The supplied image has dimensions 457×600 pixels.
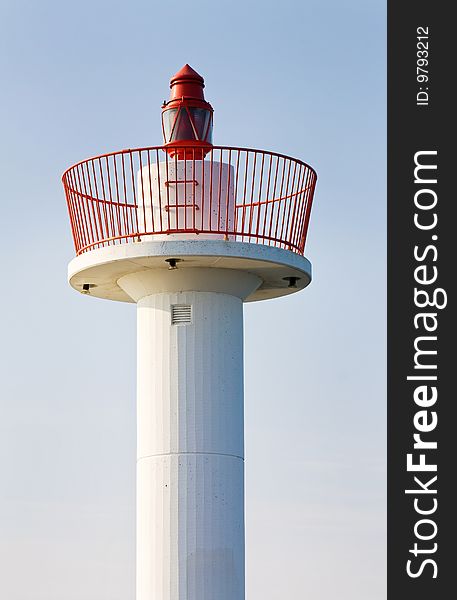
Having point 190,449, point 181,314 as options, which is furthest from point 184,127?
point 190,449

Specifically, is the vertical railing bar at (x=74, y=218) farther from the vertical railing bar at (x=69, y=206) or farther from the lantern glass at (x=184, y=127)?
the lantern glass at (x=184, y=127)

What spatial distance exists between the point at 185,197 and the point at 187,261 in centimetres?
90

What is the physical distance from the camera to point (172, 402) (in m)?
18.0

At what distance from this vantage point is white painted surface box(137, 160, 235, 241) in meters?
18.0

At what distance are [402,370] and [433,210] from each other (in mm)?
2009

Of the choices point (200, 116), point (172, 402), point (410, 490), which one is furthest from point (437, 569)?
point (200, 116)

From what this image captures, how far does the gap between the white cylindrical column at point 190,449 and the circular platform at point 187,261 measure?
57 centimetres

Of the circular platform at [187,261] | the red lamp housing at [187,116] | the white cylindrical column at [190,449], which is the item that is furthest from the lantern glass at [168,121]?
the white cylindrical column at [190,449]

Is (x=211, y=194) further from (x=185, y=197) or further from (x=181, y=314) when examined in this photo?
(x=181, y=314)

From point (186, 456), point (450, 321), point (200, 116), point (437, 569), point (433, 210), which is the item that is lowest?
point (437, 569)

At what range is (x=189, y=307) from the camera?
717 inches

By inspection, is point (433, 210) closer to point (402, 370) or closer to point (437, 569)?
point (402, 370)

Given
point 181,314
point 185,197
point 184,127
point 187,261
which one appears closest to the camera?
point 187,261

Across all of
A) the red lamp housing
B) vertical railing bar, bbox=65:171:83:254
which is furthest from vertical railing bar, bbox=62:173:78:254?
the red lamp housing
